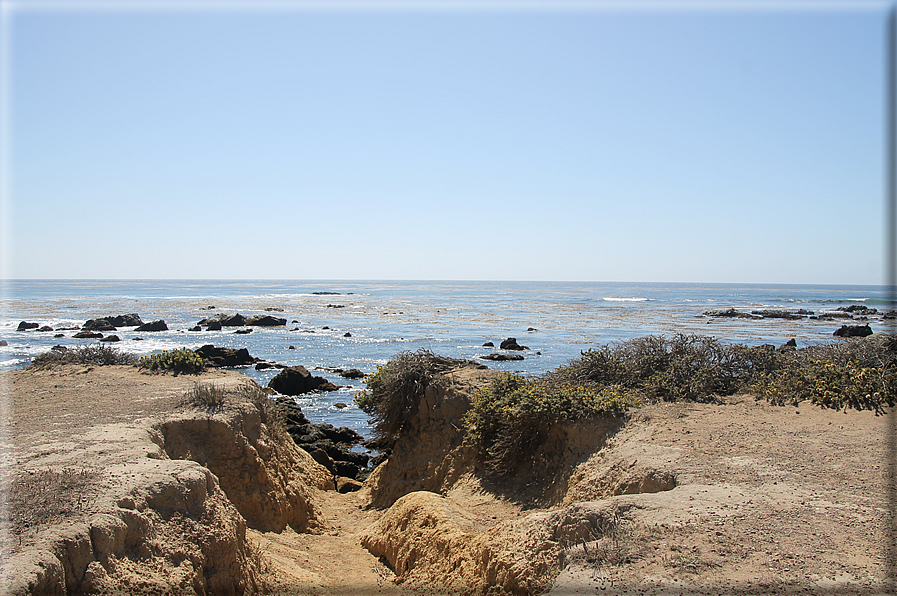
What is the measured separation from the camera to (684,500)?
5.69 metres

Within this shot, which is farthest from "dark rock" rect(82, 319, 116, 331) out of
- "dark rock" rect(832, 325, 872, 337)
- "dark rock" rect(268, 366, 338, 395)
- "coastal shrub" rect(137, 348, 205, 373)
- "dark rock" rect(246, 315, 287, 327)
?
"dark rock" rect(832, 325, 872, 337)

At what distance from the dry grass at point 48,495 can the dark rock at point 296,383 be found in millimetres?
18158

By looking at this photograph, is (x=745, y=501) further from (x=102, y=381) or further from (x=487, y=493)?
(x=102, y=381)

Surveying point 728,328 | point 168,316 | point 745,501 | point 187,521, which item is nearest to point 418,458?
point 187,521

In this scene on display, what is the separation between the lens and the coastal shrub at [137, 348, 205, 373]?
41.3ft

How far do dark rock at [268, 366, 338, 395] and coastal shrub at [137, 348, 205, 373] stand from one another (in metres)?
10.9

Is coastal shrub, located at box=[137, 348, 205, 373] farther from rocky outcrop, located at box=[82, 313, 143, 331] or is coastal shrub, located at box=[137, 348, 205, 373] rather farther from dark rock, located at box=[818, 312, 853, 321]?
dark rock, located at box=[818, 312, 853, 321]

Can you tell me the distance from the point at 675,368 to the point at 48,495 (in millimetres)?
10015

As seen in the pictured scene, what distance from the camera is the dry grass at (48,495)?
15.4 feet

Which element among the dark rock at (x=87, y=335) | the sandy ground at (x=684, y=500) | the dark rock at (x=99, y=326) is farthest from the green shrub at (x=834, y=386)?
the dark rock at (x=99, y=326)

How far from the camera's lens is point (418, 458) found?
11.4 m

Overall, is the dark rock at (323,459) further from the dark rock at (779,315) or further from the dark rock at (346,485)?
the dark rock at (779,315)

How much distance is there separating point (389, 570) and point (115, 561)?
4047 millimetres

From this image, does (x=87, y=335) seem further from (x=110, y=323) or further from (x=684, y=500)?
(x=684, y=500)
